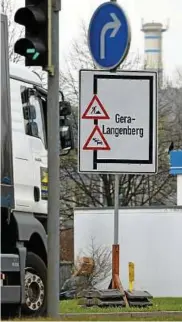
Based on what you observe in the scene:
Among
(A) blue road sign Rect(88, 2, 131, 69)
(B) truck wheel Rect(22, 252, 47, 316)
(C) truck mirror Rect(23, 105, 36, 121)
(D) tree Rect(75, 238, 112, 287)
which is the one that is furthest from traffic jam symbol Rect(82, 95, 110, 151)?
(D) tree Rect(75, 238, 112, 287)

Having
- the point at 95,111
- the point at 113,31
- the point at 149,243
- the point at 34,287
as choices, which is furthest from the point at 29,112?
the point at 149,243

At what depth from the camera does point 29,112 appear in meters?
15.7

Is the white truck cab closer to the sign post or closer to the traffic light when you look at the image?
the sign post

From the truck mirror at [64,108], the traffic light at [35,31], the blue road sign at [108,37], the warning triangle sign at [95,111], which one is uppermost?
the blue road sign at [108,37]

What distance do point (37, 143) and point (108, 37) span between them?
80.9 inches

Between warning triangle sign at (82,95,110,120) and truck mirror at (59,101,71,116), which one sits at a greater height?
truck mirror at (59,101,71,116)

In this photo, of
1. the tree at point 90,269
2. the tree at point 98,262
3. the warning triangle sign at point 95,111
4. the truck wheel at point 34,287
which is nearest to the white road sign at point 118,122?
the warning triangle sign at point 95,111

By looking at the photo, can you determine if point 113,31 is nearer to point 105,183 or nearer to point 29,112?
point 29,112

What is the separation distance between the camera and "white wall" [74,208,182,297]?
3797 centimetres

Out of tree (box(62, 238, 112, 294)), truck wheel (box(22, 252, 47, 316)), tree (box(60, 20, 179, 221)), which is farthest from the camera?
tree (box(60, 20, 179, 221))

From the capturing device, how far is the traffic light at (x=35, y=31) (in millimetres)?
12047

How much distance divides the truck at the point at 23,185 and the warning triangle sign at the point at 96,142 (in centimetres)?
85

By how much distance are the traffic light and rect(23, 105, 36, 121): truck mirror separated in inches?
132

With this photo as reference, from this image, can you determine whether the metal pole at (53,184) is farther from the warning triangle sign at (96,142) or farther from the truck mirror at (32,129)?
the truck mirror at (32,129)
